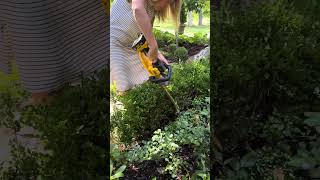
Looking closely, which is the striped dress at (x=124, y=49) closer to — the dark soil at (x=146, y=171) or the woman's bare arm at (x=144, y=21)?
the woman's bare arm at (x=144, y=21)

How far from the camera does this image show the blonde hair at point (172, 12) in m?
2.63

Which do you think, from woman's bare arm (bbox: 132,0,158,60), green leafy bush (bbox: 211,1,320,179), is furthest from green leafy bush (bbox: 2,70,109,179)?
green leafy bush (bbox: 211,1,320,179)

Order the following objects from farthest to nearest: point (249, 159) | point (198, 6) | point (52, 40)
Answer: point (249, 159), point (52, 40), point (198, 6)

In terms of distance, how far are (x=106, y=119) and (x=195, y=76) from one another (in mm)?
494

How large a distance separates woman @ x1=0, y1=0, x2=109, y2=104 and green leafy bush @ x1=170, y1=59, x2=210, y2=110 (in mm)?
370

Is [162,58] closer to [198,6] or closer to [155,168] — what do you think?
[198,6]

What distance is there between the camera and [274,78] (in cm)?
286

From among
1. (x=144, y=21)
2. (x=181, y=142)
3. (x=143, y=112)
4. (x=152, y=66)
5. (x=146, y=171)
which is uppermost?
(x=144, y=21)

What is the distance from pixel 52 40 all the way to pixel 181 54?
0.65 meters

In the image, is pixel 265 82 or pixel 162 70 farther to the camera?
pixel 265 82

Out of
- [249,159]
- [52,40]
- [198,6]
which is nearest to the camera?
[198,6]

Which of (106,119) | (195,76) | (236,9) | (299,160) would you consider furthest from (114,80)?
(299,160)

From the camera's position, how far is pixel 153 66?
8.77 feet

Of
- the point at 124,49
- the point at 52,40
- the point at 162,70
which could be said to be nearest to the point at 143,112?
the point at 162,70
